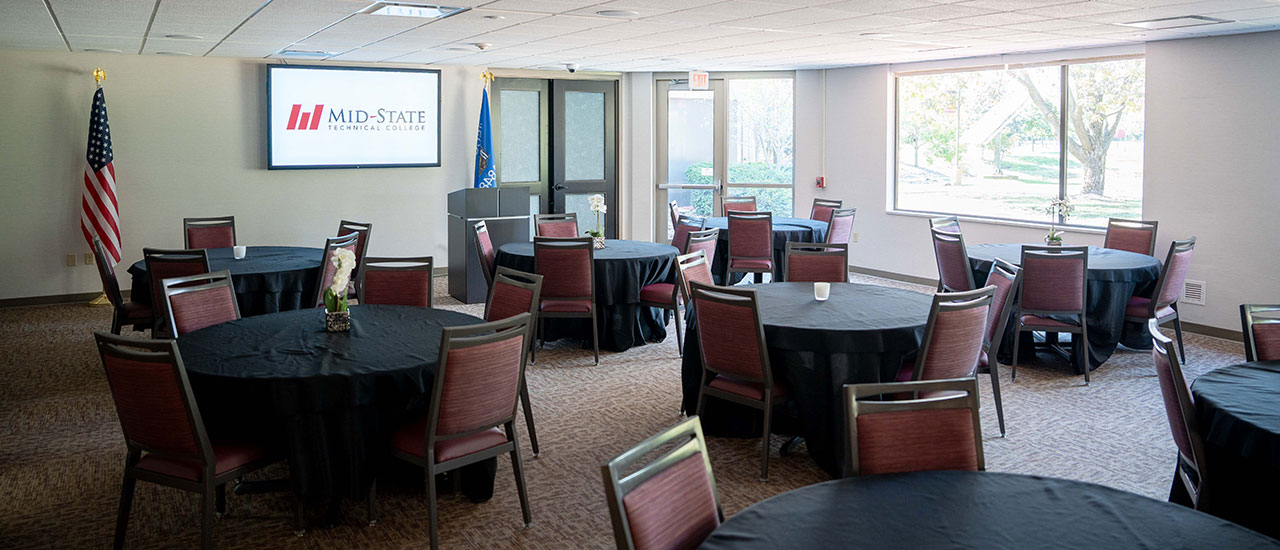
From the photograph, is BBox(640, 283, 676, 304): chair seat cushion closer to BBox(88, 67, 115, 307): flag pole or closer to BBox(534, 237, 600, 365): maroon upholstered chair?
BBox(534, 237, 600, 365): maroon upholstered chair

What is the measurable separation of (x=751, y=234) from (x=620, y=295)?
2.08m

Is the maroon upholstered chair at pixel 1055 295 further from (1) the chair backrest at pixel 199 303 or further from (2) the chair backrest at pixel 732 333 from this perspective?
(1) the chair backrest at pixel 199 303

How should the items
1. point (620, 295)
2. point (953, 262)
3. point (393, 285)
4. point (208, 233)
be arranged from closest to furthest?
point (393, 285) < point (953, 262) < point (620, 295) < point (208, 233)

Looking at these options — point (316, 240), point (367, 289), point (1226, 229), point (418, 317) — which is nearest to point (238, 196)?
point (316, 240)

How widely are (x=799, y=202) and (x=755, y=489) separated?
7.83 m

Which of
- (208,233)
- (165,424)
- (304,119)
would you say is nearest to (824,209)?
(304,119)

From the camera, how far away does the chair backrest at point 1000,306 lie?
17.1 ft

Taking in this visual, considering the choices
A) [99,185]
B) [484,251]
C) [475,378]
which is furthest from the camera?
[99,185]

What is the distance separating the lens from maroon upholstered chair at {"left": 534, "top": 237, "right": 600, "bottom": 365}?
22.8 ft

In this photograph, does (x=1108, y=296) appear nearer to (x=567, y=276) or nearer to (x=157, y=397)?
(x=567, y=276)

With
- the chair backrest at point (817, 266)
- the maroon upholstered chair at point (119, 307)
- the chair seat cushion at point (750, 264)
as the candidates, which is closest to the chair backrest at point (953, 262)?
the chair backrest at point (817, 266)

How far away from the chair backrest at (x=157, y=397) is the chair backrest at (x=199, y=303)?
48.3 inches

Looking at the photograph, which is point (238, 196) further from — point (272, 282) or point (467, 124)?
point (272, 282)

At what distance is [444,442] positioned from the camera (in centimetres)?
386
